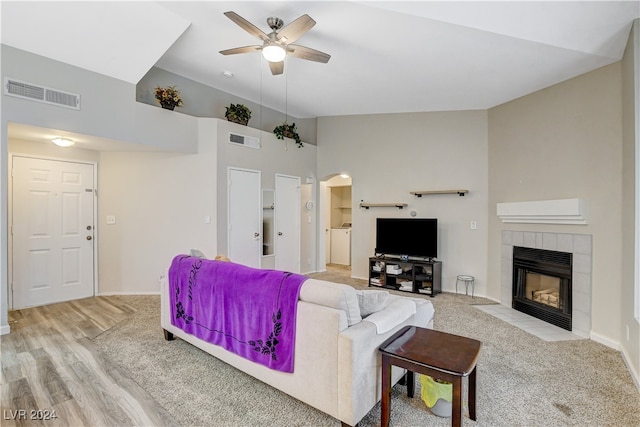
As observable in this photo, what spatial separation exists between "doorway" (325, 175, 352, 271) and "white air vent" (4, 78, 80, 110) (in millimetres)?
5097

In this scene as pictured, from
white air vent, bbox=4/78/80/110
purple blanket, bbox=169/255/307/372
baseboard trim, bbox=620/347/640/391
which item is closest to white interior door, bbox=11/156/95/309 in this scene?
white air vent, bbox=4/78/80/110

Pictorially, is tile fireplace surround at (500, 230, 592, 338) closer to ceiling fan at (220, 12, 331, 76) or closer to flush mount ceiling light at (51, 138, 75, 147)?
ceiling fan at (220, 12, 331, 76)

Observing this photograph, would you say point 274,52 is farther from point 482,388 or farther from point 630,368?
point 630,368

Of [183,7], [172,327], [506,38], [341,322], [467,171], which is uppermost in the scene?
[183,7]

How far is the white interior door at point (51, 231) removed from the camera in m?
4.06

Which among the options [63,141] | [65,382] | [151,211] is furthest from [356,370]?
[63,141]

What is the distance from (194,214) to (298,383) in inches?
138

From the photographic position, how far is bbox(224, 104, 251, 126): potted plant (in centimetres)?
501

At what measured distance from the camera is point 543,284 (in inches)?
157

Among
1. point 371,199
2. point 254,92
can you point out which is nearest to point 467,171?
point 371,199

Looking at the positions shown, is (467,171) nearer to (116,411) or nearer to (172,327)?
(172,327)

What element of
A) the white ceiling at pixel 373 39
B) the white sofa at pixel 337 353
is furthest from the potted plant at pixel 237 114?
the white sofa at pixel 337 353

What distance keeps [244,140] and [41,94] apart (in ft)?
8.31

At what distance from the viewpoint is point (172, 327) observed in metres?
3.01
